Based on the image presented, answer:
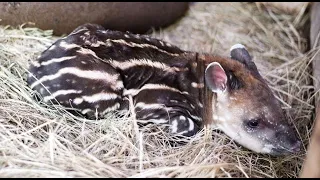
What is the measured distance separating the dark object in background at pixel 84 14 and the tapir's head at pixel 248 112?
1.38 m

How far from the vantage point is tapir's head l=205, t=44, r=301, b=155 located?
3475 millimetres

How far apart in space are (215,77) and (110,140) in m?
0.79

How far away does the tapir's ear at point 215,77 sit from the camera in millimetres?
3490

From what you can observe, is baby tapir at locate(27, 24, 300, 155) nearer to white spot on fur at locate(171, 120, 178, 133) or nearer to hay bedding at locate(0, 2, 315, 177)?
white spot on fur at locate(171, 120, 178, 133)

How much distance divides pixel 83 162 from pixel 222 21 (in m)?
2.88

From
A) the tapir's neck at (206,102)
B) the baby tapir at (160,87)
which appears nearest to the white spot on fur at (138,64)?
the baby tapir at (160,87)

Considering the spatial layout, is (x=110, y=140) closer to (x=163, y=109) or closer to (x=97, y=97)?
(x=97, y=97)

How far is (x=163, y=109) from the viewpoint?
3613 millimetres

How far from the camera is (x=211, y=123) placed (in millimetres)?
3730

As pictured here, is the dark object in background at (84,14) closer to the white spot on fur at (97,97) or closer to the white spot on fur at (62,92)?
the white spot on fur at (62,92)

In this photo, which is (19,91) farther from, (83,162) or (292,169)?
(292,169)

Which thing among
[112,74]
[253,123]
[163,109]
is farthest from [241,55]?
[112,74]

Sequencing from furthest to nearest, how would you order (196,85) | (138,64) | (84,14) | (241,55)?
(84,14), (241,55), (196,85), (138,64)

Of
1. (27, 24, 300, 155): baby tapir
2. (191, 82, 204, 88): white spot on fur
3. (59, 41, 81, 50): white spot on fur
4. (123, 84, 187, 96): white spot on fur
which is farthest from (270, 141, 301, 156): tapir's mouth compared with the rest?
(59, 41, 81, 50): white spot on fur
